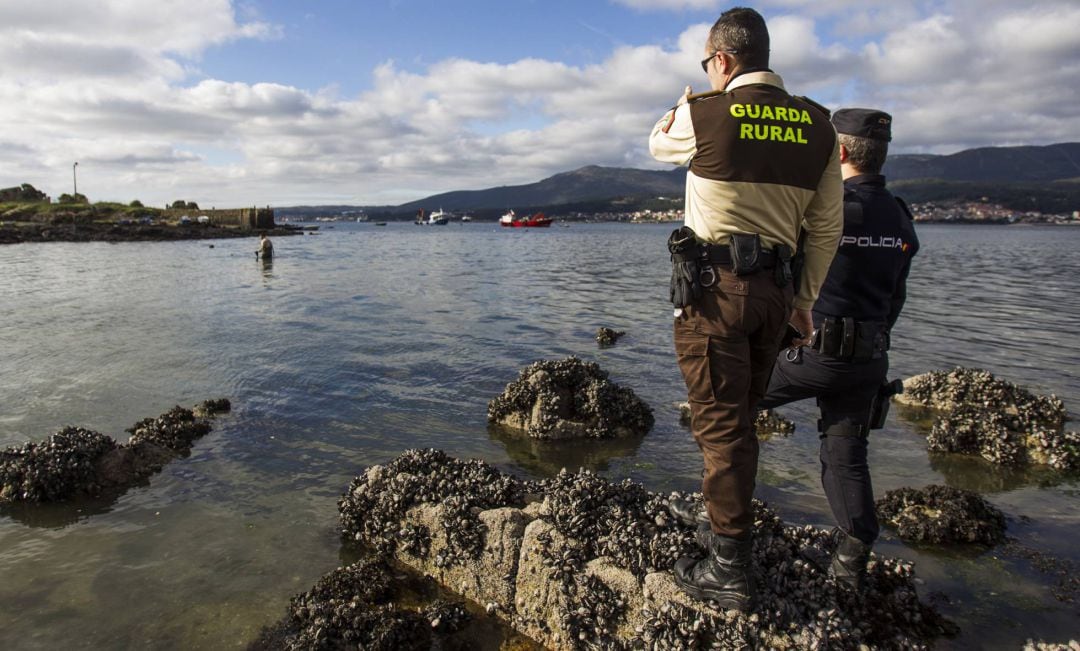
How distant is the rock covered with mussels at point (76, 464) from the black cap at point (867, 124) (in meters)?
8.72

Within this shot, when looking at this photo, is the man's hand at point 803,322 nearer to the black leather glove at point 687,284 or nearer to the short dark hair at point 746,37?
the black leather glove at point 687,284

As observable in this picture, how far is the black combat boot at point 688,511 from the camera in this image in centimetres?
464

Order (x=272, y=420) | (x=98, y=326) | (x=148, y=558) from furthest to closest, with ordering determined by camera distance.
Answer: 1. (x=98, y=326)
2. (x=272, y=420)
3. (x=148, y=558)

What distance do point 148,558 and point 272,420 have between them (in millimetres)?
4199

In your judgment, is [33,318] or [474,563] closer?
[474,563]

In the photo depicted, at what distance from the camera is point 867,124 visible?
436cm

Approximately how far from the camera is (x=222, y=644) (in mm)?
4602

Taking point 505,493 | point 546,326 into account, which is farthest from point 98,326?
point 505,493

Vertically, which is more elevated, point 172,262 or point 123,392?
point 172,262

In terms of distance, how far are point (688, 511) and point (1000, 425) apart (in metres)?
6.51

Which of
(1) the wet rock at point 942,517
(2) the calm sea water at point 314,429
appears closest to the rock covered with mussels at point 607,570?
(2) the calm sea water at point 314,429

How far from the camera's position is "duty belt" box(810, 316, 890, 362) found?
4.24 m

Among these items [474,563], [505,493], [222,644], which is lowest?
[222,644]

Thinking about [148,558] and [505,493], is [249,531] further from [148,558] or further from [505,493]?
[505,493]
